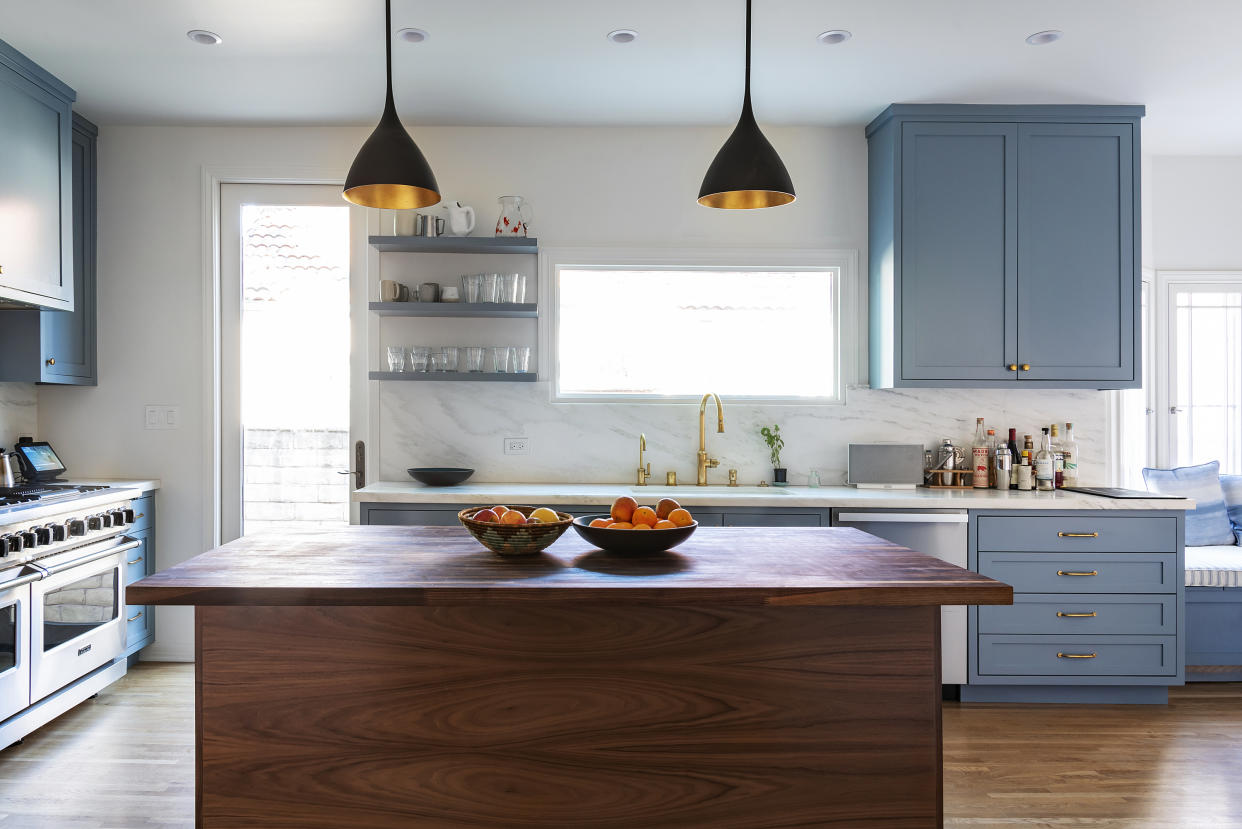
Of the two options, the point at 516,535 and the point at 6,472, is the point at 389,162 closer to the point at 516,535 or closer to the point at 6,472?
the point at 516,535

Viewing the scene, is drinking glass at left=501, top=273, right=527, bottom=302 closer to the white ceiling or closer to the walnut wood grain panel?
the white ceiling

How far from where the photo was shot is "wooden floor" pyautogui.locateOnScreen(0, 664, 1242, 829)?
2480 mm

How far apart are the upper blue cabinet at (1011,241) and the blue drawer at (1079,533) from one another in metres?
0.67

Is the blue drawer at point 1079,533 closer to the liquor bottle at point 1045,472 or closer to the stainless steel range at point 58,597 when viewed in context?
the liquor bottle at point 1045,472

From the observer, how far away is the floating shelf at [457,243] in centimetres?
375

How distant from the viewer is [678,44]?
10.2ft

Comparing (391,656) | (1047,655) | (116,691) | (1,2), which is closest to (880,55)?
(1047,655)

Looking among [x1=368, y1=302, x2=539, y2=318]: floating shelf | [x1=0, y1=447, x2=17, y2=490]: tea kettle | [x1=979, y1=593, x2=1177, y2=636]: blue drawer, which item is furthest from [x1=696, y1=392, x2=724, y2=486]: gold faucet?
[x1=0, y1=447, x2=17, y2=490]: tea kettle

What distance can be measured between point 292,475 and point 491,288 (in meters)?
1.46

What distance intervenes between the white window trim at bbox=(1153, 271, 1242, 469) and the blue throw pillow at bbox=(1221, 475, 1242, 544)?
12.3 inches

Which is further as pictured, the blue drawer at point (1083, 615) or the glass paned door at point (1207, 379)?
the glass paned door at point (1207, 379)

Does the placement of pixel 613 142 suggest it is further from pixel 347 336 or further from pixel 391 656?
pixel 391 656

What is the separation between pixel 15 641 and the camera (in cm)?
286

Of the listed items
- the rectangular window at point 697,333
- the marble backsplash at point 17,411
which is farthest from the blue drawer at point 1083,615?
the marble backsplash at point 17,411
